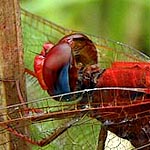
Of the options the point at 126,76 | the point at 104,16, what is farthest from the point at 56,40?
the point at 104,16

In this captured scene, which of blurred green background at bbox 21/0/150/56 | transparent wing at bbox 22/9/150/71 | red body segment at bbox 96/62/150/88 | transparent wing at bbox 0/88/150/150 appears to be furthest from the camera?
blurred green background at bbox 21/0/150/56

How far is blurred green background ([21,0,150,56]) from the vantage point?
1883 millimetres

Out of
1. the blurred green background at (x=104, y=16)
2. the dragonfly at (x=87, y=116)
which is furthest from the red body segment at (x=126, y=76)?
the blurred green background at (x=104, y=16)

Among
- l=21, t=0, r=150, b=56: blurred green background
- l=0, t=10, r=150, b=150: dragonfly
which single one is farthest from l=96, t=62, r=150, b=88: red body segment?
l=21, t=0, r=150, b=56: blurred green background

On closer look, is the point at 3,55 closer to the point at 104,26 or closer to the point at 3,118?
the point at 3,118

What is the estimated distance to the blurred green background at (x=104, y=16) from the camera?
6.18 feet

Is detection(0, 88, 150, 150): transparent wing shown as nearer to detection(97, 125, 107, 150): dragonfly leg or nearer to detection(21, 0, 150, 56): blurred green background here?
detection(97, 125, 107, 150): dragonfly leg

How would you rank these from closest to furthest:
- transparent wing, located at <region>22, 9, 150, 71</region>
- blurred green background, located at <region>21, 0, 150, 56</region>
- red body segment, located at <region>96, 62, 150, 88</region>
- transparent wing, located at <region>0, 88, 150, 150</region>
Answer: transparent wing, located at <region>0, 88, 150, 150</region>, red body segment, located at <region>96, 62, 150, 88</region>, transparent wing, located at <region>22, 9, 150, 71</region>, blurred green background, located at <region>21, 0, 150, 56</region>

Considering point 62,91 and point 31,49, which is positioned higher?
point 31,49

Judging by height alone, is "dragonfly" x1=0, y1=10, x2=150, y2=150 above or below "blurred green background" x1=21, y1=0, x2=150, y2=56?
below

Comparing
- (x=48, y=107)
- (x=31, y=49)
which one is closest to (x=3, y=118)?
(x=48, y=107)

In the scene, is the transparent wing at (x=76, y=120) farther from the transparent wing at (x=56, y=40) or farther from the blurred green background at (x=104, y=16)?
the blurred green background at (x=104, y=16)

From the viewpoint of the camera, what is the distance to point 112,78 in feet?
4.15

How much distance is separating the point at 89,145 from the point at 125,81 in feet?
0.50
